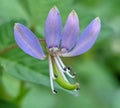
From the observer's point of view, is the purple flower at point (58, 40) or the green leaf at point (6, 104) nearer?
the purple flower at point (58, 40)

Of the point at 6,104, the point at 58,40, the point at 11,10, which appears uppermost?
the point at 11,10

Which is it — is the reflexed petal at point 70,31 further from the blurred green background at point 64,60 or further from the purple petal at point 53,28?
the blurred green background at point 64,60

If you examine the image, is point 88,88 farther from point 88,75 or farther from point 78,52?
point 78,52

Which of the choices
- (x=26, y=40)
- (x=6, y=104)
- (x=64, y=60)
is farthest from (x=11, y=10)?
(x=64, y=60)

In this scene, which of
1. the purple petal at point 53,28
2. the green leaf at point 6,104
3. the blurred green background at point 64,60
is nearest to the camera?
the purple petal at point 53,28

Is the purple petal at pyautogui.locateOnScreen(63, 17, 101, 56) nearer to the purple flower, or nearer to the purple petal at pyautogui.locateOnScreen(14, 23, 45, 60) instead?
the purple flower

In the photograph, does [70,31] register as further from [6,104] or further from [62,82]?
[6,104]

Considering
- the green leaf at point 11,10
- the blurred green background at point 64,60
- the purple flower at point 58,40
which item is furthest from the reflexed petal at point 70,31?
the green leaf at point 11,10
